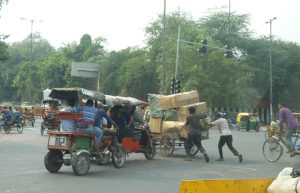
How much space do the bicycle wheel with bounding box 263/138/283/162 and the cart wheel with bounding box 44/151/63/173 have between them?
673 cm

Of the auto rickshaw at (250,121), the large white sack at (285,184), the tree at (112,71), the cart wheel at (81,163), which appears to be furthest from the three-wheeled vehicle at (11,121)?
the tree at (112,71)

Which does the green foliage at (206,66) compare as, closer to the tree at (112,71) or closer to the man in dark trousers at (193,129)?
the tree at (112,71)

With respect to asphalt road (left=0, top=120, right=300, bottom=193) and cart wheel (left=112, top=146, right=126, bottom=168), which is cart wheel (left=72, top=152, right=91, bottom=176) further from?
cart wheel (left=112, top=146, right=126, bottom=168)

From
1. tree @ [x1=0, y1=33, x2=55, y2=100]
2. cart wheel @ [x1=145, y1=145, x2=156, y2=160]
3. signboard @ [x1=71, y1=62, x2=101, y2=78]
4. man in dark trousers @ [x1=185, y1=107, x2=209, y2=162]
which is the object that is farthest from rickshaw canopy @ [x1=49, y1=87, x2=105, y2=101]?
tree @ [x1=0, y1=33, x2=55, y2=100]

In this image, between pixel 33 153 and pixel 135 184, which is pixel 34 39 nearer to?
pixel 33 153

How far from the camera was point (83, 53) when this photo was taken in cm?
7175

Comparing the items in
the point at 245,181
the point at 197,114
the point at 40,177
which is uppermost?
the point at 197,114

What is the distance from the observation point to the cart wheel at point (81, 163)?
8.75m

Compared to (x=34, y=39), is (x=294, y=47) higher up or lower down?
lower down

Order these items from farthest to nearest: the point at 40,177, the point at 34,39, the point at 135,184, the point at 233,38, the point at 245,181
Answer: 1. the point at 34,39
2. the point at 233,38
3. the point at 40,177
4. the point at 135,184
5. the point at 245,181

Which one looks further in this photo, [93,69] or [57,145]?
[93,69]

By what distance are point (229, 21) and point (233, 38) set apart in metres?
2.84

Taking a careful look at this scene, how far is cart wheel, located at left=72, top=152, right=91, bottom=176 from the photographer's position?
8750mm

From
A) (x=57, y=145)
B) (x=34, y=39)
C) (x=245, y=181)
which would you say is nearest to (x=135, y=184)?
(x=57, y=145)
